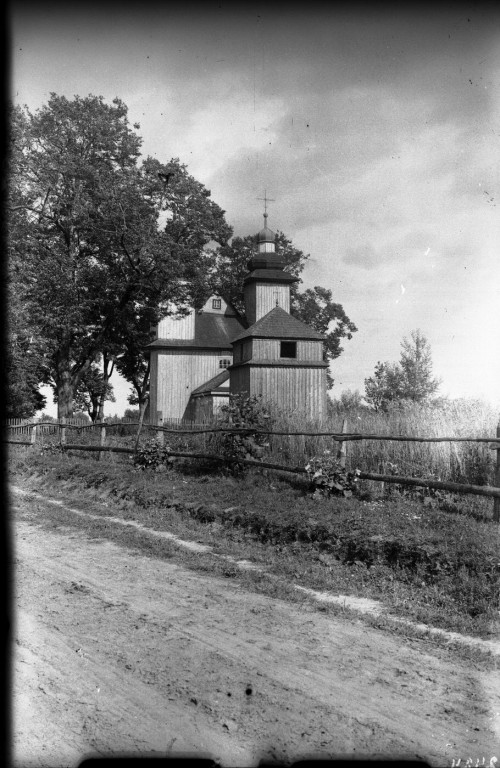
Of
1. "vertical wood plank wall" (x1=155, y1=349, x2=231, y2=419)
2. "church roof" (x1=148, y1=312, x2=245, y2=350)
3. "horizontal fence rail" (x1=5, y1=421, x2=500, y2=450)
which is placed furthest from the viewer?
"church roof" (x1=148, y1=312, x2=245, y2=350)

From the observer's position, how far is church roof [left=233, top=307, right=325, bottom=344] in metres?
34.9

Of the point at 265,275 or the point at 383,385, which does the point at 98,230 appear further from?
the point at 383,385

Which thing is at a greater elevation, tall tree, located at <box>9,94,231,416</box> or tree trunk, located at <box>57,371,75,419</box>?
tall tree, located at <box>9,94,231,416</box>

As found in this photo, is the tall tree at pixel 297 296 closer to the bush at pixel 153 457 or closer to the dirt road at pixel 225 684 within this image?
the bush at pixel 153 457

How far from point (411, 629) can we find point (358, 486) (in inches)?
222

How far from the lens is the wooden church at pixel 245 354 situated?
3491 centimetres

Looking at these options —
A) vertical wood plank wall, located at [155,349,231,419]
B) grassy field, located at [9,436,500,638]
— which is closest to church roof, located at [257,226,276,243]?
vertical wood plank wall, located at [155,349,231,419]

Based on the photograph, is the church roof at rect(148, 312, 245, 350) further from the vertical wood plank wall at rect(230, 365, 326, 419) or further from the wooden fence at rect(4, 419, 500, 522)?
the wooden fence at rect(4, 419, 500, 522)

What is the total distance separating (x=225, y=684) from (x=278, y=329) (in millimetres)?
31705

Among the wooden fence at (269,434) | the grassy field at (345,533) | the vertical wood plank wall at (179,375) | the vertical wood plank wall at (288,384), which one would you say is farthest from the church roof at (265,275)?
the grassy field at (345,533)

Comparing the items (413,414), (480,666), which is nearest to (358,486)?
(413,414)

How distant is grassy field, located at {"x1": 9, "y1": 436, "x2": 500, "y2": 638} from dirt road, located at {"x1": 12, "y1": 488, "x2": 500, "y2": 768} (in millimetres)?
1305

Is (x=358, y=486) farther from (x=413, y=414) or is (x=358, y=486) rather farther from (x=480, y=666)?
(x=480, y=666)

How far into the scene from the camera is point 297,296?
157 ft
